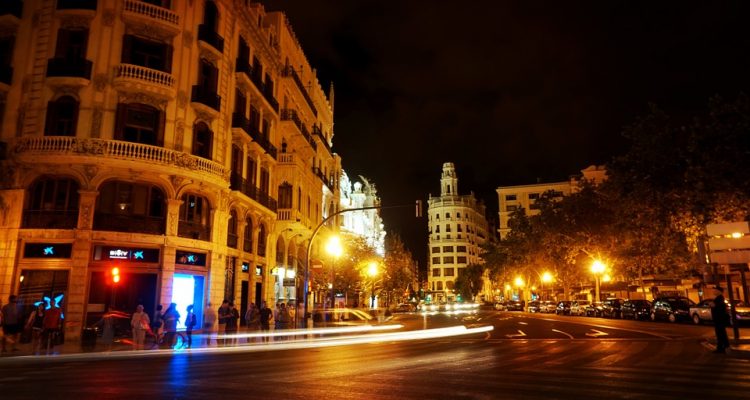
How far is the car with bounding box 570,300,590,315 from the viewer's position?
50634 millimetres

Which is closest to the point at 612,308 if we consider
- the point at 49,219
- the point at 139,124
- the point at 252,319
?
the point at 252,319

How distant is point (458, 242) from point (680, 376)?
12346 centimetres

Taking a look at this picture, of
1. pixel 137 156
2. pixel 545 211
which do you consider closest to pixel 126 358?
pixel 137 156

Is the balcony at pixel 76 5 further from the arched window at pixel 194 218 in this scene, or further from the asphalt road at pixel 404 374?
the asphalt road at pixel 404 374

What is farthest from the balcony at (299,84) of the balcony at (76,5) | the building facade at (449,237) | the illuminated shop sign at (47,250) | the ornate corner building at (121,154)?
the building facade at (449,237)

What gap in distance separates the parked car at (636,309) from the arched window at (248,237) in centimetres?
2878

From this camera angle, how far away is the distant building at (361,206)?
Answer: 2894 inches

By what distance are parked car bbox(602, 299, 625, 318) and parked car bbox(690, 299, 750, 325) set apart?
10.8m

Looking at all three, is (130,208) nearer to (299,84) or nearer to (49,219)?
(49,219)

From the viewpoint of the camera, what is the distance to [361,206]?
279ft

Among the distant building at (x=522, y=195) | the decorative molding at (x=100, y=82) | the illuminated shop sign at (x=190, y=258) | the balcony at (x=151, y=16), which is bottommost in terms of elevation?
the illuminated shop sign at (x=190, y=258)

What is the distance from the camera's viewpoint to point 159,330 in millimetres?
19828

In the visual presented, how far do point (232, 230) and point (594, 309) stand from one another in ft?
114

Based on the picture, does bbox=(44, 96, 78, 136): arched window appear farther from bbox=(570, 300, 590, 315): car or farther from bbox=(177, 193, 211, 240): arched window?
bbox=(570, 300, 590, 315): car
